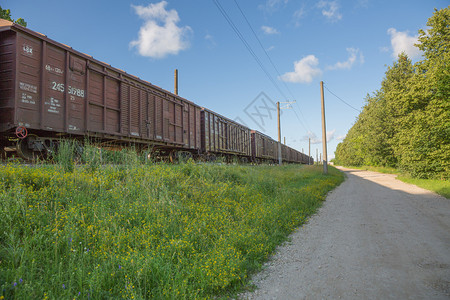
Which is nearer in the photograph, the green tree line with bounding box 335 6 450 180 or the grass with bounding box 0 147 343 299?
the grass with bounding box 0 147 343 299

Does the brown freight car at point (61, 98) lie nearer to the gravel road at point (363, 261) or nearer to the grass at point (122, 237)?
the grass at point (122, 237)

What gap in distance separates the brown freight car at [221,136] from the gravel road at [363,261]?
36.3 ft

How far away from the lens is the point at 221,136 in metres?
18.5

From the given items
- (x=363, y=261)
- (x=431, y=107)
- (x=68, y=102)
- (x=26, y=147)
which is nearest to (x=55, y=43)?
(x=68, y=102)

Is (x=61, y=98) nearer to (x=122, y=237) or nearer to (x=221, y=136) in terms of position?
(x=122, y=237)

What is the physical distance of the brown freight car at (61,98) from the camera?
6309mm

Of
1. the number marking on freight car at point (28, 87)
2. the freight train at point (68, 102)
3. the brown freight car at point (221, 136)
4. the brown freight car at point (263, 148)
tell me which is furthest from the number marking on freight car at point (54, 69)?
the brown freight car at point (263, 148)

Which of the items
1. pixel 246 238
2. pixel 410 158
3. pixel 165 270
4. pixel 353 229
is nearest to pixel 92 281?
pixel 165 270

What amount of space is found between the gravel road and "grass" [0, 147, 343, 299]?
44cm

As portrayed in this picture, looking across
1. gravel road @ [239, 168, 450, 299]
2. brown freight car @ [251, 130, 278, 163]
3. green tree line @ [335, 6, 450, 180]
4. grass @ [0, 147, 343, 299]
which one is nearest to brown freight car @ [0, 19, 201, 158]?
grass @ [0, 147, 343, 299]

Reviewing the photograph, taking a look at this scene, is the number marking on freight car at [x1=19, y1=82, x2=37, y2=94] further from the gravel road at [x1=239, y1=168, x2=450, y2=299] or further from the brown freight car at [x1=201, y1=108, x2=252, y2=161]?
the brown freight car at [x1=201, y1=108, x2=252, y2=161]

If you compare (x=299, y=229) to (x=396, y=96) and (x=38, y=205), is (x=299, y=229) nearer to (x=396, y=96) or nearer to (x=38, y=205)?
(x=38, y=205)

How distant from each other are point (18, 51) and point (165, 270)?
23.9 ft

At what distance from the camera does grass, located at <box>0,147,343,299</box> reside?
8.57 feet
